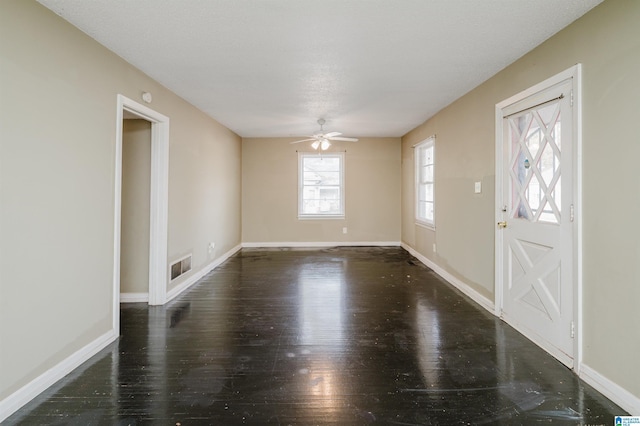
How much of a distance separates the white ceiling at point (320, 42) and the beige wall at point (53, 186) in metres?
0.23

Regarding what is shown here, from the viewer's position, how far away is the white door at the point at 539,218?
2.37 meters

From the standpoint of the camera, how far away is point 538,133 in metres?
2.75

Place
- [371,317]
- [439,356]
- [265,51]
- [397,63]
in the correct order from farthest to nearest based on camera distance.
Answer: [371,317]
[397,63]
[265,51]
[439,356]

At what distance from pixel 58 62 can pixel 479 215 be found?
3.96 m

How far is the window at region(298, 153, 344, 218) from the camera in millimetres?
7418

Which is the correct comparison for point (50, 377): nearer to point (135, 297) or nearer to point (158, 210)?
point (135, 297)

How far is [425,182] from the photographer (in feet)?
19.7

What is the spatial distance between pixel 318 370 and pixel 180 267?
2.57m

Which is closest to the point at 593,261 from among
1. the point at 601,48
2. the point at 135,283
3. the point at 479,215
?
the point at 601,48

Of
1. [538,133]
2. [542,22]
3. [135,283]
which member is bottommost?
[135,283]

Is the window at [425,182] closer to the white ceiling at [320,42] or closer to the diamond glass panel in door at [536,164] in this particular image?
the white ceiling at [320,42]

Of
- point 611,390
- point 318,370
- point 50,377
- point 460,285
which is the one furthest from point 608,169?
point 50,377

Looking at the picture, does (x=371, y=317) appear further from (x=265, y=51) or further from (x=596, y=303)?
(x=265, y=51)

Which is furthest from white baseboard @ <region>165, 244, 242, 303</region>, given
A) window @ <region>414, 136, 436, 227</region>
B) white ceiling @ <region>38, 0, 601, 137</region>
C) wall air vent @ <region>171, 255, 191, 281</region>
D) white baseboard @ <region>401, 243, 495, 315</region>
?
window @ <region>414, 136, 436, 227</region>
